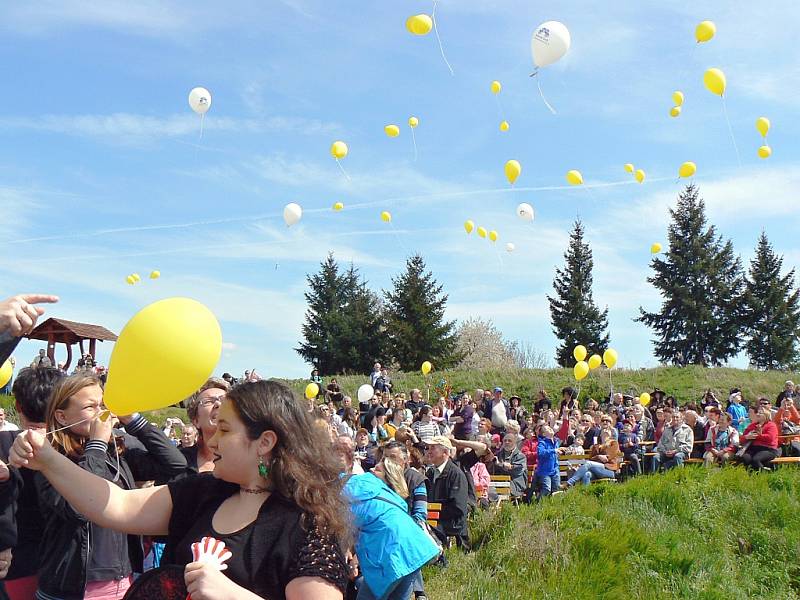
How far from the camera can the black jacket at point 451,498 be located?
28.5 ft

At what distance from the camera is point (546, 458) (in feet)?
42.1

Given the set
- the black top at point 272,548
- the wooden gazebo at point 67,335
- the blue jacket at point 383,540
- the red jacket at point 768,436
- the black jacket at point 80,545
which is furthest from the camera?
the wooden gazebo at point 67,335

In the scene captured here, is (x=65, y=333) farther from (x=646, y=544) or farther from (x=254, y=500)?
(x=254, y=500)

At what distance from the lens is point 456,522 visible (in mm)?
8766

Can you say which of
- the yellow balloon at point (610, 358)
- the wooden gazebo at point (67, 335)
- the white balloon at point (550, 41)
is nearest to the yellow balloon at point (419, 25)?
the white balloon at point (550, 41)

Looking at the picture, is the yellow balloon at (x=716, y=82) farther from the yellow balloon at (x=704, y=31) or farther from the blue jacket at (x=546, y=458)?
the blue jacket at (x=546, y=458)

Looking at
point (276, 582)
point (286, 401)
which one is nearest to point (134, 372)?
point (286, 401)

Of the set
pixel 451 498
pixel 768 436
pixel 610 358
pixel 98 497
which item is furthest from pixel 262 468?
pixel 610 358

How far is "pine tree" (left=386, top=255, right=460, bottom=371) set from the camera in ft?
144

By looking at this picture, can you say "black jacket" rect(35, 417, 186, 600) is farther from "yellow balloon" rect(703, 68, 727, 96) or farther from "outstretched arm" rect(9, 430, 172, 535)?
"yellow balloon" rect(703, 68, 727, 96)

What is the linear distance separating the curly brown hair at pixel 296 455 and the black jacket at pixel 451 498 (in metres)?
6.34

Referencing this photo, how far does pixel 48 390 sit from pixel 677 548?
768 centimetres

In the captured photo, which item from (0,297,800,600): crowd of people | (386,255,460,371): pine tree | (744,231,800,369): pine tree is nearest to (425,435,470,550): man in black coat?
(0,297,800,600): crowd of people

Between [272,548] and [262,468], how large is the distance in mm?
247
